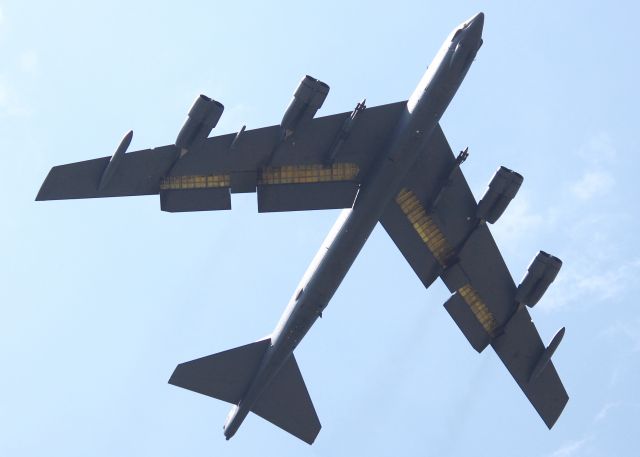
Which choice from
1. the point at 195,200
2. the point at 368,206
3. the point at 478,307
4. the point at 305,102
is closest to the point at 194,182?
the point at 195,200

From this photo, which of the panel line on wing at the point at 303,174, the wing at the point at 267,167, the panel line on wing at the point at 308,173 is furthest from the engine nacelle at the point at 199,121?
the panel line on wing at the point at 308,173

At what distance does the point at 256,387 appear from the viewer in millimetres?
46812

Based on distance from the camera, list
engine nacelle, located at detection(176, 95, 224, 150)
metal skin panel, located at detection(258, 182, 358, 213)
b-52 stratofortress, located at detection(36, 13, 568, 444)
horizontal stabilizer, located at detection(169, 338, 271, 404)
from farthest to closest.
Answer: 1. horizontal stabilizer, located at detection(169, 338, 271, 404)
2. metal skin panel, located at detection(258, 182, 358, 213)
3. b-52 stratofortress, located at detection(36, 13, 568, 444)
4. engine nacelle, located at detection(176, 95, 224, 150)

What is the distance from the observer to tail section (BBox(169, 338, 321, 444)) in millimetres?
46594

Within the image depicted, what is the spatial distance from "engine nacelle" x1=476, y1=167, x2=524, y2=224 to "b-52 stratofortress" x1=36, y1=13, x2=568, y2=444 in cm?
5

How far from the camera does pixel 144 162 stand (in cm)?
4253

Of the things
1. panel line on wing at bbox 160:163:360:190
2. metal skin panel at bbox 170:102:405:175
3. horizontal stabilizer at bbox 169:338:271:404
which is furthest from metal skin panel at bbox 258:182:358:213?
horizontal stabilizer at bbox 169:338:271:404

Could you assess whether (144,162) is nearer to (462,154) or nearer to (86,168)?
(86,168)

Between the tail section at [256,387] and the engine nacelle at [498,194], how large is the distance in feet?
36.1

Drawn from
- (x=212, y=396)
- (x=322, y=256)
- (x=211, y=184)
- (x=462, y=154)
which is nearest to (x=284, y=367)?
(x=212, y=396)

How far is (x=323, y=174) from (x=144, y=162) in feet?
25.6

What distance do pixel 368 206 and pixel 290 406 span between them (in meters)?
10.6

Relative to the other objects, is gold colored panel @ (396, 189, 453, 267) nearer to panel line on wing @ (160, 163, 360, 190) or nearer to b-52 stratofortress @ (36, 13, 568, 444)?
b-52 stratofortress @ (36, 13, 568, 444)

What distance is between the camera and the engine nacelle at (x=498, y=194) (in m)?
45.0
